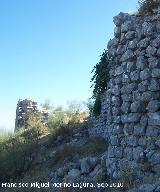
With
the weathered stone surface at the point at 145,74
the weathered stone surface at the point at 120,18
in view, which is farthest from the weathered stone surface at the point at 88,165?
the weathered stone surface at the point at 120,18

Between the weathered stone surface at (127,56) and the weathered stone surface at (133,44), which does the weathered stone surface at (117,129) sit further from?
the weathered stone surface at (133,44)

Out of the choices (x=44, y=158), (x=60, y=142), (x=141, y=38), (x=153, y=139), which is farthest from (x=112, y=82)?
(x=60, y=142)

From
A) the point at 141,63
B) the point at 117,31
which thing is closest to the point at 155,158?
the point at 141,63

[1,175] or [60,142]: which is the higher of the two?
[60,142]

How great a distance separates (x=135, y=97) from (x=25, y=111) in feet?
46.7

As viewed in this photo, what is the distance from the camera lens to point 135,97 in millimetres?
8836

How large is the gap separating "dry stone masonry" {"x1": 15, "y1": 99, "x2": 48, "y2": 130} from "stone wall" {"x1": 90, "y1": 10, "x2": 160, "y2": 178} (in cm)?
1298

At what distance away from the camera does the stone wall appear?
8.37 meters

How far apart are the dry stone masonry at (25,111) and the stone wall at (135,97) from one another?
42.6 ft

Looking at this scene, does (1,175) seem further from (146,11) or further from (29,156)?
(146,11)

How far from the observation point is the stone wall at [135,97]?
8367 mm

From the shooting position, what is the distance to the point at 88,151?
12703 mm

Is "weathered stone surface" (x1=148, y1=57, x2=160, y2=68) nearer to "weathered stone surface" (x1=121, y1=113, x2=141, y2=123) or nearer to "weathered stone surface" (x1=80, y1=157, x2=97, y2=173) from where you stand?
"weathered stone surface" (x1=121, y1=113, x2=141, y2=123)

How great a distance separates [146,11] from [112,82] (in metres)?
1.70
